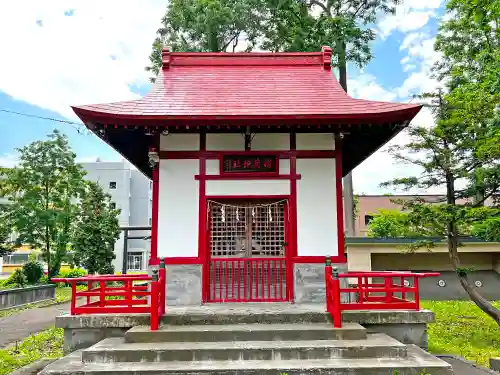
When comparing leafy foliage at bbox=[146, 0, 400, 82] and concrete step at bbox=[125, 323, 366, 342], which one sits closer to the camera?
concrete step at bbox=[125, 323, 366, 342]

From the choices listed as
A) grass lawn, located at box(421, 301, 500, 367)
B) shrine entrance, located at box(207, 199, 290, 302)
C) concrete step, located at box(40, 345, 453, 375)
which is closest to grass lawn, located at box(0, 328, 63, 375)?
concrete step, located at box(40, 345, 453, 375)

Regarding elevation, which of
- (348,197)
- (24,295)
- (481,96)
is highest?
(481,96)

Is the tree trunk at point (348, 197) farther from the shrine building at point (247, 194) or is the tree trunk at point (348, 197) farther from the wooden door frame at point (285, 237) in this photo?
the wooden door frame at point (285, 237)

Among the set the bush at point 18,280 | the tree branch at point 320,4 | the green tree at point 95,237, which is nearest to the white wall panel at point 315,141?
the green tree at point 95,237

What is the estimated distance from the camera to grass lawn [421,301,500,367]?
7.48 meters

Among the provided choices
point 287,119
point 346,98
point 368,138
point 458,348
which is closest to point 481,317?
point 458,348

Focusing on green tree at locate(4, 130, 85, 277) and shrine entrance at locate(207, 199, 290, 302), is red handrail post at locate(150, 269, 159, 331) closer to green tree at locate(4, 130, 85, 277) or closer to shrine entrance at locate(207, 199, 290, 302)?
shrine entrance at locate(207, 199, 290, 302)

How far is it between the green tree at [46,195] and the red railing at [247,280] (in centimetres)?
1528

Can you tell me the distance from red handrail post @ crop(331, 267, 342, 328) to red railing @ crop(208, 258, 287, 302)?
129cm

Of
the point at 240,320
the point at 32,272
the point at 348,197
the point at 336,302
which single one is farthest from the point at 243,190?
the point at 32,272

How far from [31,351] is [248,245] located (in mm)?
4454

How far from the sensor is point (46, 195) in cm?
2108

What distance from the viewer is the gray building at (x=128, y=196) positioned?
31.0 m

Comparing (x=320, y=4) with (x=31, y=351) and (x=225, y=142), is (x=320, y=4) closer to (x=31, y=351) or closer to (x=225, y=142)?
(x=225, y=142)
